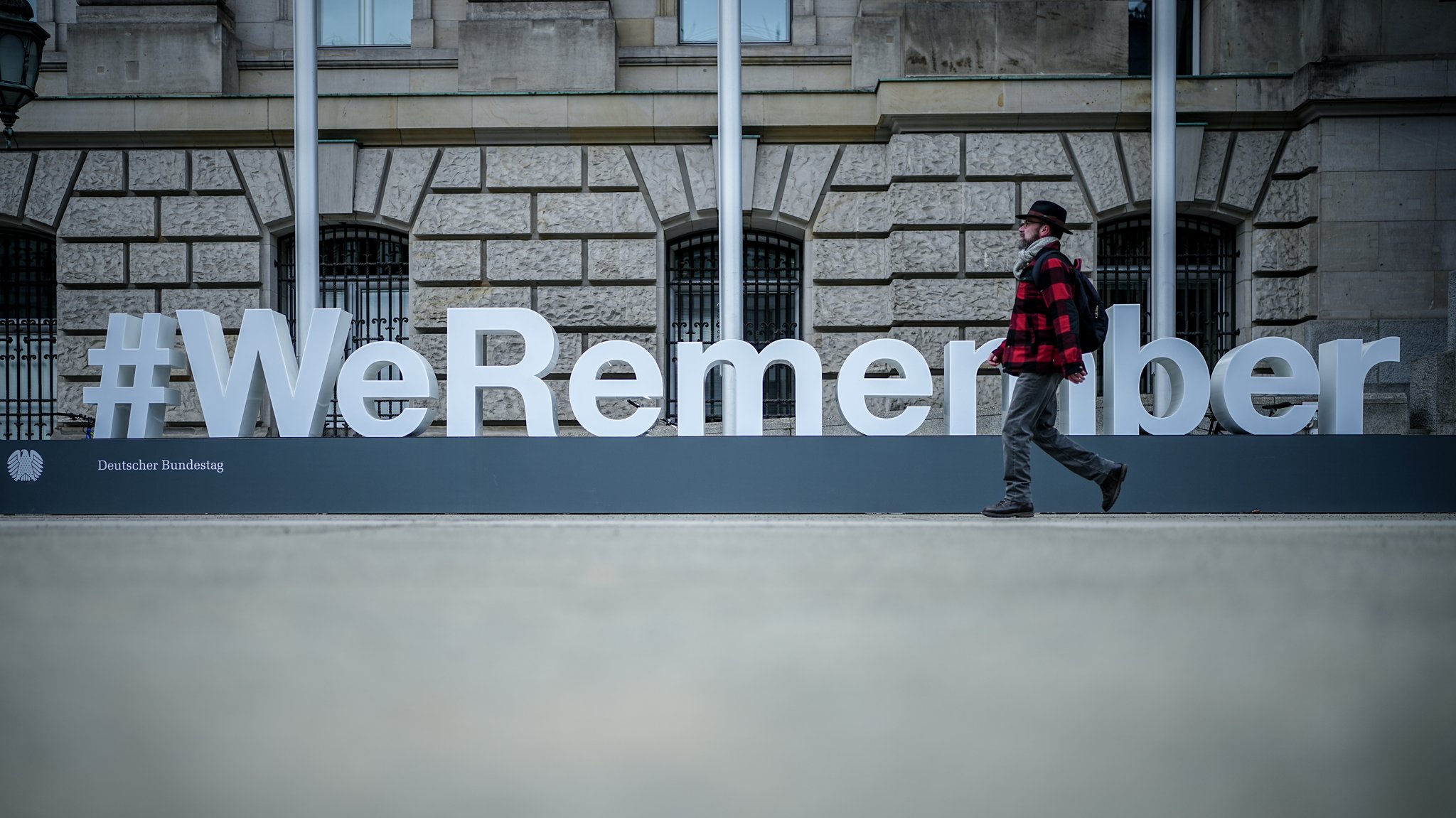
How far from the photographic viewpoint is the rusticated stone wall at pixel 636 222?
1179 centimetres

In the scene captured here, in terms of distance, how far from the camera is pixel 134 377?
7.52 m

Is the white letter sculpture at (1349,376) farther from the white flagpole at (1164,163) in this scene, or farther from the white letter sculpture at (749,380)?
the white letter sculpture at (749,380)

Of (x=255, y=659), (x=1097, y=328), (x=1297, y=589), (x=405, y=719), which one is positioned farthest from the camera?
(x=1097, y=328)

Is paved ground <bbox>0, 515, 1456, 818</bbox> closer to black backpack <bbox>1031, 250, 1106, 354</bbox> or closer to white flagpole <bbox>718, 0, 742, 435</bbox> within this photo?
black backpack <bbox>1031, 250, 1106, 354</bbox>

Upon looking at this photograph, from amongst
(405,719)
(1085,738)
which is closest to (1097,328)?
(1085,738)

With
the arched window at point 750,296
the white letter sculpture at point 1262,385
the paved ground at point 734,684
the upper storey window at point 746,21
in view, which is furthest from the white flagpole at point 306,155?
the white letter sculpture at point 1262,385

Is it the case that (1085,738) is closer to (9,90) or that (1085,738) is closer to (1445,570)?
(1445,570)

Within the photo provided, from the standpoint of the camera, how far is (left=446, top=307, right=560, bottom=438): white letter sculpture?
7383mm

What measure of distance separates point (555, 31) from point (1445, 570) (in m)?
10.6

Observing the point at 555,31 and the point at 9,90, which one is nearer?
the point at 9,90

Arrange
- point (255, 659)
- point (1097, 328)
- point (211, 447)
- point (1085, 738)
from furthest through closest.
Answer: point (211, 447), point (1097, 328), point (255, 659), point (1085, 738)

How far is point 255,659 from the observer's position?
3.11m

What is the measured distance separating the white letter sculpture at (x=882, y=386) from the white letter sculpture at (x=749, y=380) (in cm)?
21

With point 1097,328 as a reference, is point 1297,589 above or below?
below
